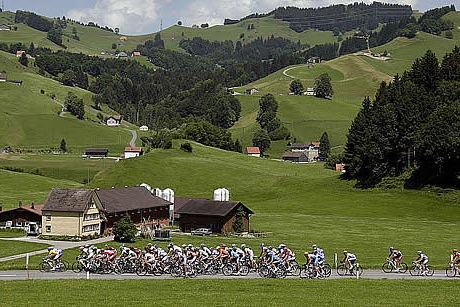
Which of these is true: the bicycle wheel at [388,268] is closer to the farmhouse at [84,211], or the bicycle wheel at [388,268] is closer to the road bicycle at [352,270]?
the road bicycle at [352,270]

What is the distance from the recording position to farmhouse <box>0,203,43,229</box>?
79750 millimetres

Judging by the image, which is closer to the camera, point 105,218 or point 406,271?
point 406,271

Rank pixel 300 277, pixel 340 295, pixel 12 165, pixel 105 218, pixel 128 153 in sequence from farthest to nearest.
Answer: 1. pixel 128 153
2. pixel 12 165
3. pixel 105 218
4. pixel 300 277
5. pixel 340 295

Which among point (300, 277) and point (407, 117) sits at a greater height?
point (407, 117)

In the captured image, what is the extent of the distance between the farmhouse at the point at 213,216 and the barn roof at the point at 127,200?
7182mm

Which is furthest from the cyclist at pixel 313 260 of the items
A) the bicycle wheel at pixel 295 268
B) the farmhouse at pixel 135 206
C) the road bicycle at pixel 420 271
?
the farmhouse at pixel 135 206

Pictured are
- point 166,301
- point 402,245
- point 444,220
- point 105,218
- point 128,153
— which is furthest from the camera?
point 128,153

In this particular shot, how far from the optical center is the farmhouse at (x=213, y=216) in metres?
77.8

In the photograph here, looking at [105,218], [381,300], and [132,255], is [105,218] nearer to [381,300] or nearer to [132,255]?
[132,255]

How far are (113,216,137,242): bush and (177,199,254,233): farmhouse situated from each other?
45.7 ft

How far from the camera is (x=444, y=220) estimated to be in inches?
3425

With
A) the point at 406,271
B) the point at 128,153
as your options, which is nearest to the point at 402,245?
the point at 406,271

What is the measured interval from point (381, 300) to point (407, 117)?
276ft

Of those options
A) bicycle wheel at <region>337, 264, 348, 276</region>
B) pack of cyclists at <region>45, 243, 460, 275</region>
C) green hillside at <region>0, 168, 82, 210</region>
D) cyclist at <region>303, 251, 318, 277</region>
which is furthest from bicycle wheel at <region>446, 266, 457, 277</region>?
green hillside at <region>0, 168, 82, 210</region>
